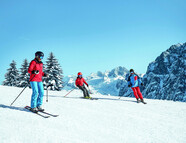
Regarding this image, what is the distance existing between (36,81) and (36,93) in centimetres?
43

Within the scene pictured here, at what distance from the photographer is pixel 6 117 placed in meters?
4.88

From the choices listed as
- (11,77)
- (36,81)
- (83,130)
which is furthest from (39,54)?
(11,77)

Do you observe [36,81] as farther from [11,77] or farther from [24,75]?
[11,77]

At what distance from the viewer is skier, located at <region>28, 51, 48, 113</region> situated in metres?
5.86

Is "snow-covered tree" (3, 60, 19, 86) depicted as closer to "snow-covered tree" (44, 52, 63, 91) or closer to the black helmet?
"snow-covered tree" (44, 52, 63, 91)

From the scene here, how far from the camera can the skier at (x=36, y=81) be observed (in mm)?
5857

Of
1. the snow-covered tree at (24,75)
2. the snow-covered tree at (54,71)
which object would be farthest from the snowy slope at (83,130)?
the snow-covered tree at (24,75)

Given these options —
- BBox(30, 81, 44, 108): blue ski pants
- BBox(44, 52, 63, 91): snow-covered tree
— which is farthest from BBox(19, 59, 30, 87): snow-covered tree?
BBox(30, 81, 44, 108): blue ski pants

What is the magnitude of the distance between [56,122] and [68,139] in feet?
4.02

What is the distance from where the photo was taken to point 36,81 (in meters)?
5.95

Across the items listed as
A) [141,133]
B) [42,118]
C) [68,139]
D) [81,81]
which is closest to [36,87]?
[42,118]

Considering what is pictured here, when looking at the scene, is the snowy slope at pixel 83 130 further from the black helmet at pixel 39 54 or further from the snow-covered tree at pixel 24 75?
the snow-covered tree at pixel 24 75

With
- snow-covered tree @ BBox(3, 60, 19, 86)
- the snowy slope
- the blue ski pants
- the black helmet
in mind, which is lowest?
the snowy slope

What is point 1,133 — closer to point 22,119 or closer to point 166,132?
point 22,119
